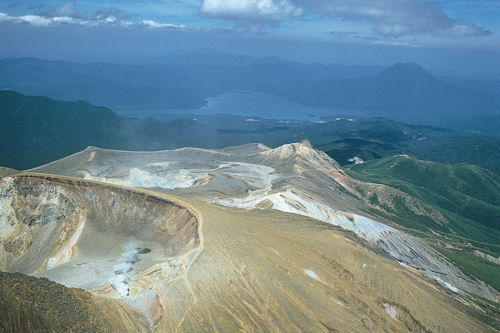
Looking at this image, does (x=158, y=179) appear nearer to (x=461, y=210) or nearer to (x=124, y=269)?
(x=124, y=269)

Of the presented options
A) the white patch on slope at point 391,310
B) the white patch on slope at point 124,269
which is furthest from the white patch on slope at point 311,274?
the white patch on slope at point 124,269

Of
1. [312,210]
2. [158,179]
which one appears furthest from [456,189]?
[158,179]

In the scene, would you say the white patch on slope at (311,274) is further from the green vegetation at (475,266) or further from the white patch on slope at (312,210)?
the green vegetation at (475,266)

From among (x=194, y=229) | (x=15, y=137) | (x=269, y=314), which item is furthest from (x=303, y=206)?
(x=15, y=137)

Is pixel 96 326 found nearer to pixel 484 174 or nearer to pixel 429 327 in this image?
pixel 429 327

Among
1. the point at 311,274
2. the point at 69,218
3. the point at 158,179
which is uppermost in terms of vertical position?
the point at 69,218

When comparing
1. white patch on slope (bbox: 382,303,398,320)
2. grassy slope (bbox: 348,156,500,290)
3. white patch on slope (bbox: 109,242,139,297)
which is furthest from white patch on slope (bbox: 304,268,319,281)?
grassy slope (bbox: 348,156,500,290)

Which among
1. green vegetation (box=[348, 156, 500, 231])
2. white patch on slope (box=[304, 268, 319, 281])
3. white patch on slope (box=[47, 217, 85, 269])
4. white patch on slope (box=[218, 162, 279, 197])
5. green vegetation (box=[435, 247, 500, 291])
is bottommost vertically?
green vegetation (box=[348, 156, 500, 231])

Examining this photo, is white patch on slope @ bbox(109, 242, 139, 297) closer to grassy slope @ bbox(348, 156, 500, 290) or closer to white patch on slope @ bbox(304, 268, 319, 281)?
white patch on slope @ bbox(304, 268, 319, 281)

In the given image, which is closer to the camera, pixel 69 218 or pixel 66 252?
pixel 66 252
